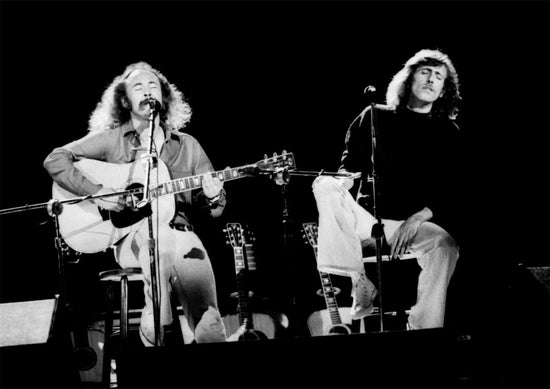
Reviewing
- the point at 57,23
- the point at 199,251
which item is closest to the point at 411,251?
the point at 199,251

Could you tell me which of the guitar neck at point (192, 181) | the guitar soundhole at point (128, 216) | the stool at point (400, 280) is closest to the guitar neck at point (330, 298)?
the stool at point (400, 280)

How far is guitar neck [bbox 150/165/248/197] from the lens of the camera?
14.8 ft

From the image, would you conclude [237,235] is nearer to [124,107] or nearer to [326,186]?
[326,186]

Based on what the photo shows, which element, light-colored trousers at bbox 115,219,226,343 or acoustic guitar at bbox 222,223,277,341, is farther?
acoustic guitar at bbox 222,223,277,341

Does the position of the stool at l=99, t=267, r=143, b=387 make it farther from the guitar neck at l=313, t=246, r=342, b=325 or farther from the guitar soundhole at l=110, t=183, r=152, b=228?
the guitar neck at l=313, t=246, r=342, b=325

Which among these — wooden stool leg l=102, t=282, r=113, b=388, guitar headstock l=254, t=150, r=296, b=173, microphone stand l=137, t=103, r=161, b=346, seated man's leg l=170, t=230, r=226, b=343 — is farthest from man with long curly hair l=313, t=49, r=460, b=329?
wooden stool leg l=102, t=282, r=113, b=388

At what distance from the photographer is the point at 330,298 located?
5016 millimetres

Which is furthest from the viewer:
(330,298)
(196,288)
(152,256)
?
(330,298)

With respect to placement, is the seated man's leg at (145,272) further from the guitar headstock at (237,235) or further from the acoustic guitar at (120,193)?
the guitar headstock at (237,235)

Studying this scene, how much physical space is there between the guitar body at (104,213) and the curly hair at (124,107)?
17.2 inches

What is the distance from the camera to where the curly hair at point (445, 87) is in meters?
4.94

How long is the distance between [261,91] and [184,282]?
2.00 m

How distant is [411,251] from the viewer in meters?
4.38

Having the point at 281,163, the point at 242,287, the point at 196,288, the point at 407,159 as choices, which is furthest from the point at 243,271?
the point at 407,159
